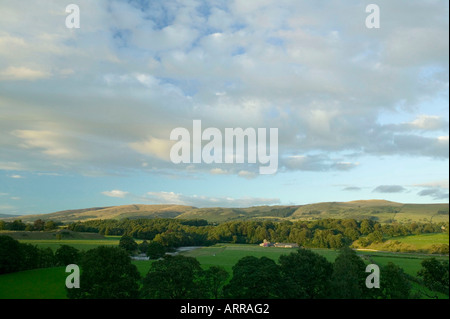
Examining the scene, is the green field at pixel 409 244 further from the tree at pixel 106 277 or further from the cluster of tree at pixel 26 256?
the cluster of tree at pixel 26 256

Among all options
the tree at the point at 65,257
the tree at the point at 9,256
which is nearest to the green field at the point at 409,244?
the tree at the point at 65,257

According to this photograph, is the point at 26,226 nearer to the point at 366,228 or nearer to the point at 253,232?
the point at 253,232

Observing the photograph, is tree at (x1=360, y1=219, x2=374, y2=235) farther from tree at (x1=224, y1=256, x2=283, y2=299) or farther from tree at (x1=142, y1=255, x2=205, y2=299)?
tree at (x1=142, y1=255, x2=205, y2=299)

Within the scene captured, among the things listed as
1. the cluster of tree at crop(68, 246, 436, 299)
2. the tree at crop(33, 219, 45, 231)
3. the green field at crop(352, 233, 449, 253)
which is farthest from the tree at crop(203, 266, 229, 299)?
the tree at crop(33, 219, 45, 231)
